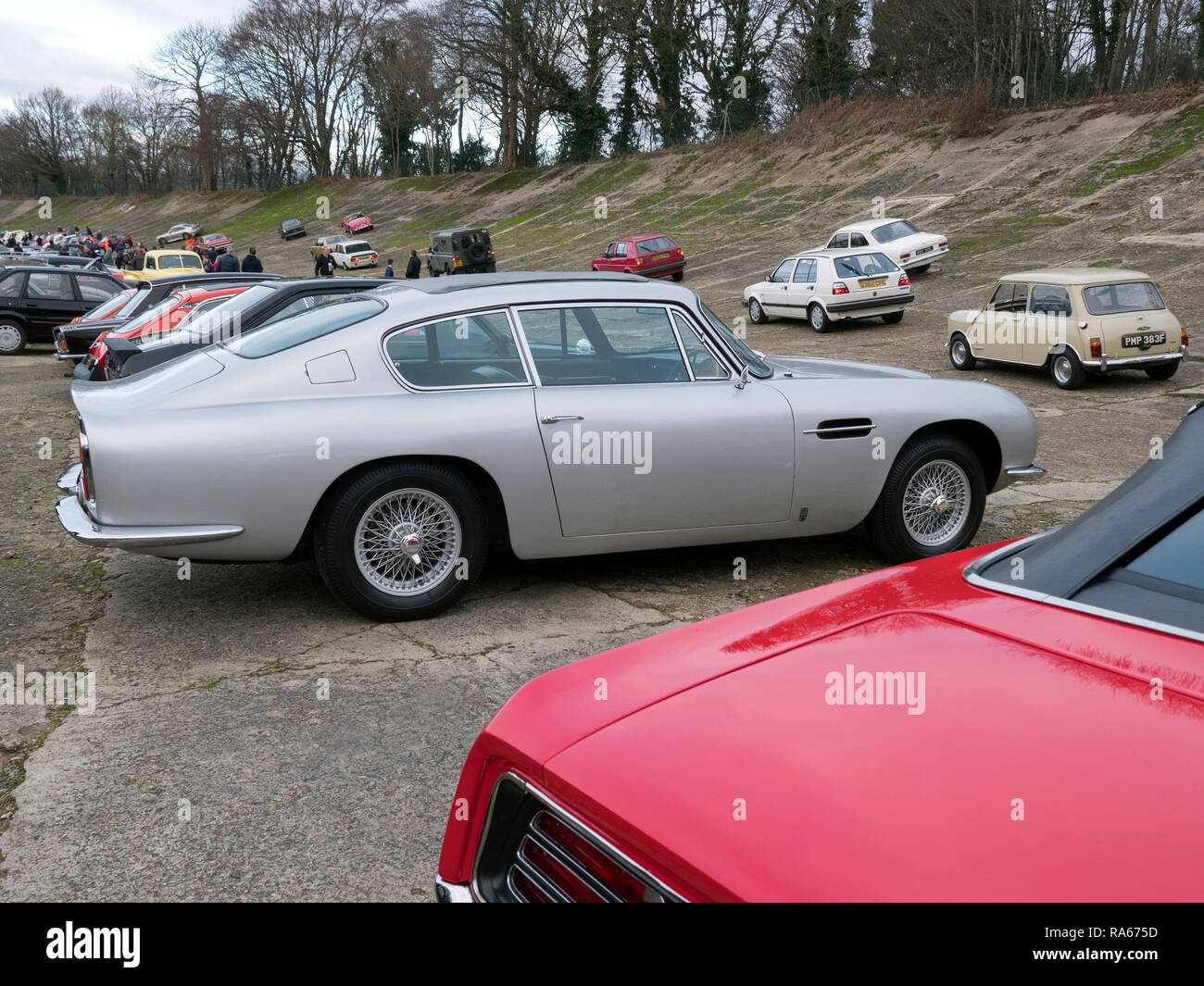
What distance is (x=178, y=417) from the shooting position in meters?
4.50

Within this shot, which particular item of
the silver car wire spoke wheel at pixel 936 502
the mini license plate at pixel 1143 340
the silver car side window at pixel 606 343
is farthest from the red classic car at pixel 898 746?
the mini license plate at pixel 1143 340

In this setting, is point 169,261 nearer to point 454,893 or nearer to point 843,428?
point 843,428

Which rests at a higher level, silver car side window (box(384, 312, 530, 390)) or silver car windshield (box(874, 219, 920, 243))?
silver car windshield (box(874, 219, 920, 243))

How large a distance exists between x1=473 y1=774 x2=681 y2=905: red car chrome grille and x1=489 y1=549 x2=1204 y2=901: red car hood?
3 centimetres

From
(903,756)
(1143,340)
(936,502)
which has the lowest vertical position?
(936,502)

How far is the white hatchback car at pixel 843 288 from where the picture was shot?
19906mm

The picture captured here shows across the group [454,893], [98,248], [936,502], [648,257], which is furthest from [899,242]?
[98,248]

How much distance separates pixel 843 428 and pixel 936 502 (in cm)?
80

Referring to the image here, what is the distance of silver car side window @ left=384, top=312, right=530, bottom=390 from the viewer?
4969mm

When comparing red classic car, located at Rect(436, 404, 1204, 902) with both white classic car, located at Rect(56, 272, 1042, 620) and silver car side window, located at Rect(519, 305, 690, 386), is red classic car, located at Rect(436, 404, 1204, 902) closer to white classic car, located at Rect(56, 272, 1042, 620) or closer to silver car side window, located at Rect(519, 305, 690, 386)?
white classic car, located at Rect(56, 272, 1042, 620)

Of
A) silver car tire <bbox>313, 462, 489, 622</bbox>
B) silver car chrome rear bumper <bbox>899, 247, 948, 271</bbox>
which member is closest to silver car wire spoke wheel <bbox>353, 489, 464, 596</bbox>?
silver car tire <bbox>313, 462, 489, 622</bbox>

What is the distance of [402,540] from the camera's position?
4.78m

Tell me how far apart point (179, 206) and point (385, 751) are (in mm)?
92994
